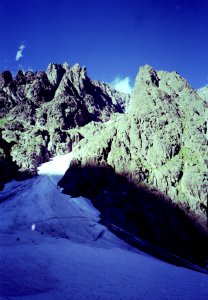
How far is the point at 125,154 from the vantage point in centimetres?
7725

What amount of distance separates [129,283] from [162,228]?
3809 centimetres

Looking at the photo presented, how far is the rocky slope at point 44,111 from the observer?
111 metres

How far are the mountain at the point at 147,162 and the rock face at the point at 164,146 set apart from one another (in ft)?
0.68

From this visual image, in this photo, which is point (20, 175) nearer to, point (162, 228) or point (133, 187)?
point (133, 187)

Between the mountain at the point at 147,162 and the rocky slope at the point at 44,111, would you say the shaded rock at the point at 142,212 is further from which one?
the rocky slope at the point at 44,111

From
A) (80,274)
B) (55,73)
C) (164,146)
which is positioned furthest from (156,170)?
(55,73)

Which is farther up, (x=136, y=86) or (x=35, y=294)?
(x=136, y=86)

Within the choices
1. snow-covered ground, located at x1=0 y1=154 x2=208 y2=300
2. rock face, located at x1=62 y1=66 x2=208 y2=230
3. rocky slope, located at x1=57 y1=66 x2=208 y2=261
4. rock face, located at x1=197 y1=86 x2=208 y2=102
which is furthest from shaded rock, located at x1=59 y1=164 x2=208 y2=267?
rock face, located at x1=197 y1=86 x2=208 y2=102

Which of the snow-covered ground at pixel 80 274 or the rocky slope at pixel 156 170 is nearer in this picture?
the snow-covered ground at pixel 80 274

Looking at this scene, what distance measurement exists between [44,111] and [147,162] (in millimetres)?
74043

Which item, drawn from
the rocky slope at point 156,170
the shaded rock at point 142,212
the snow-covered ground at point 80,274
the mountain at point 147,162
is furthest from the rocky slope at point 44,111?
the snow-covered ground at point 80,274

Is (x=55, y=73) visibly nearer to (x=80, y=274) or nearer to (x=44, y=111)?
(x=44, y=111)

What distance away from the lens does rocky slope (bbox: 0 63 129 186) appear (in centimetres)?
11094

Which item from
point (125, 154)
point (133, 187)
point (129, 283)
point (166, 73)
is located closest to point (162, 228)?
point (133, 187)
